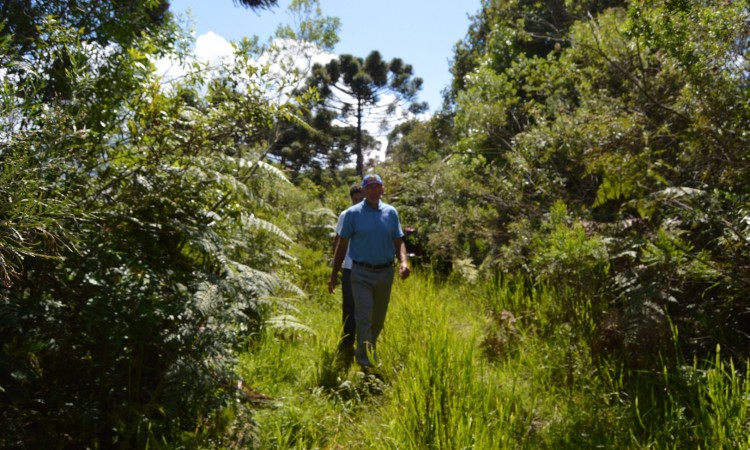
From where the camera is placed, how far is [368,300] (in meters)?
4.85

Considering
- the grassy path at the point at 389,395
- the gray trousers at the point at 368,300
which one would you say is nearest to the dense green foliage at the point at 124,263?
the grassy path at the point at 389,395

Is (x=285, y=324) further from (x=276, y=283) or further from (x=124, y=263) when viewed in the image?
(x=124, y=263)

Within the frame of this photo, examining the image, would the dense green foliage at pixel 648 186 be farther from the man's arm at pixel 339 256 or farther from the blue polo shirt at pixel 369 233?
the man's arm at pixel 339 256

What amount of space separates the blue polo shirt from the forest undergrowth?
29.5 inches

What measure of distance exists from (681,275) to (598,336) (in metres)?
0.76

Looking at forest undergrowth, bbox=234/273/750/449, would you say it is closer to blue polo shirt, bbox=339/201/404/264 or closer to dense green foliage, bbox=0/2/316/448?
dense green foliage, bbox=0/2/316/448

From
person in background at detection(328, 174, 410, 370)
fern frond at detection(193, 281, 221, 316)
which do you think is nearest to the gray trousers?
person in background at detection(328, 174, 410, 370)

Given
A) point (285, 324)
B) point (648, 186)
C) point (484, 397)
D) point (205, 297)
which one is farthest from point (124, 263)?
point (648, 186)

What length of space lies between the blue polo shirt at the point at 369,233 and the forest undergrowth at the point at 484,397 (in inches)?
→ 29.5

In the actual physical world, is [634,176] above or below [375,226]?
above

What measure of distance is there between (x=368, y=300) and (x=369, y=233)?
0.62m

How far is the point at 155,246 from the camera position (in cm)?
291

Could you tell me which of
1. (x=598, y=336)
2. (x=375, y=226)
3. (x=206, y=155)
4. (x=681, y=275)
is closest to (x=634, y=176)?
(x=681, y=275)

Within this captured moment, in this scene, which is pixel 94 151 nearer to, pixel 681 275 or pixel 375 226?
pixel 375 226
